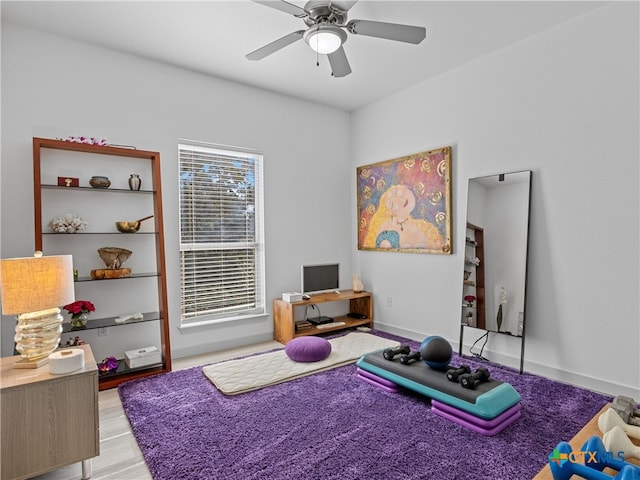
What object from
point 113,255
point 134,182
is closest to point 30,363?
point 113,255

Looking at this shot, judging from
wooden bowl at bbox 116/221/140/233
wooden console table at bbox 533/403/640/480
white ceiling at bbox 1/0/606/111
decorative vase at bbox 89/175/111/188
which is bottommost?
wooden console table at bbox 533/403/640/480

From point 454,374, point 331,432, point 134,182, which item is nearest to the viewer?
point 331,432

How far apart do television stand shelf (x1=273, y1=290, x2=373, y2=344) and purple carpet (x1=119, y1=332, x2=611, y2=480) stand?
1.04 m

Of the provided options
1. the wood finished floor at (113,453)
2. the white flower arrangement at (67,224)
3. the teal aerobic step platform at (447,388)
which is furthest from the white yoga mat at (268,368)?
the white flower arrangement at (67,224)

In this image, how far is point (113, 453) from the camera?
2086mm

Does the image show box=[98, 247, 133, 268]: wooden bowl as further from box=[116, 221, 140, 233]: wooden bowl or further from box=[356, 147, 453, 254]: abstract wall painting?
box=[356, 147, 453, 254]: abstract wall painting

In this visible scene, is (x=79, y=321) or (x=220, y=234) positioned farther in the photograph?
(x=220, y=234)

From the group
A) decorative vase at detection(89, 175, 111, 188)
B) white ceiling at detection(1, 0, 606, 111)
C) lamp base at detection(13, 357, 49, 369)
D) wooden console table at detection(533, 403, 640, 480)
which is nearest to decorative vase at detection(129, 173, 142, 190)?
decorative vase at detection(89, 175, 111, 188)

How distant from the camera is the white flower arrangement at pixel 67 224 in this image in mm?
2869

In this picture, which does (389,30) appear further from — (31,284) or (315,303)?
(315,303)

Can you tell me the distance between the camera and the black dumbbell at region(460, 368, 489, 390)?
2.34 metres

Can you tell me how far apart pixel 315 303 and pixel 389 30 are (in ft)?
9.30

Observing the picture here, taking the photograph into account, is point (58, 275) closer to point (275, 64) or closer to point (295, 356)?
point (295, 356)

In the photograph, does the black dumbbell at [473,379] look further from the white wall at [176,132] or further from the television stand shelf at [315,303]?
the white wall at [176,132]
